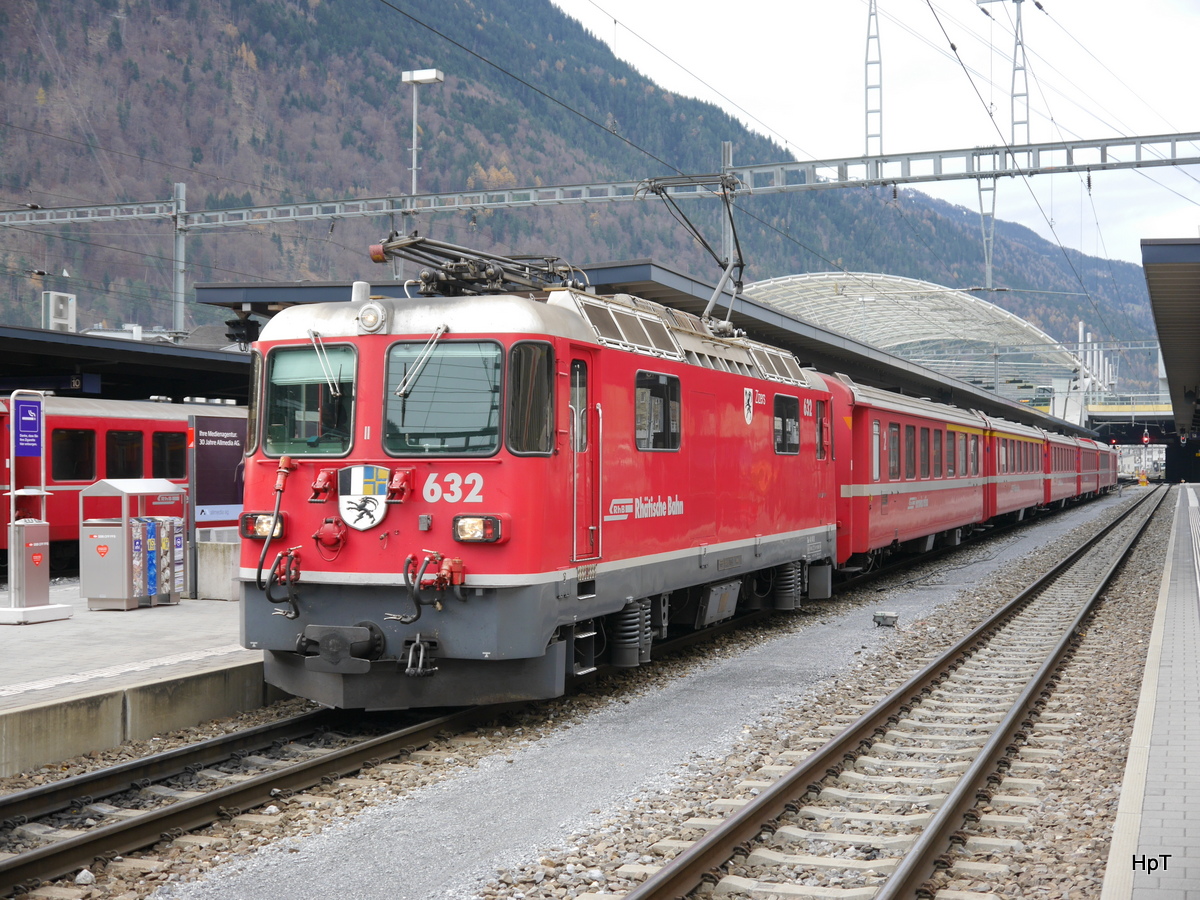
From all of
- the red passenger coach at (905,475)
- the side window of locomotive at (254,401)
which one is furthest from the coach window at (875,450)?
the side window of locomotive at (254,401)

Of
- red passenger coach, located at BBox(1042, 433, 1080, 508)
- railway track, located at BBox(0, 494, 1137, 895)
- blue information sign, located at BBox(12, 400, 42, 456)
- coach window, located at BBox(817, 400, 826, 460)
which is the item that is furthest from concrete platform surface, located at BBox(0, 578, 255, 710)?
red passenger coach, located at BBox(1042, 433, 1080, 508)

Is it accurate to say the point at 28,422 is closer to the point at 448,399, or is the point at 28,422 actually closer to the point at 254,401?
the point at 254,401

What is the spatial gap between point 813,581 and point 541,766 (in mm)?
8138

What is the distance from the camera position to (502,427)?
7.92 metres

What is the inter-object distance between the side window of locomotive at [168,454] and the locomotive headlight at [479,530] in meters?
13.7

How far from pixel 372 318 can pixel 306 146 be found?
9546 cm

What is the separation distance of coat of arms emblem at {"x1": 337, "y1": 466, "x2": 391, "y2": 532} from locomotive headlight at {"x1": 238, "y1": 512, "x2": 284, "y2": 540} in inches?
20.4

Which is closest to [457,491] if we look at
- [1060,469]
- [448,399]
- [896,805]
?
[448,399]

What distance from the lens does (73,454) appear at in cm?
1842

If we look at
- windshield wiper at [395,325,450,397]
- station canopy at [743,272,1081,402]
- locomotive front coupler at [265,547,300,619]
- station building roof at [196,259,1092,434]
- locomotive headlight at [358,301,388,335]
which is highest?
station canopy at [743,272,1081,402]

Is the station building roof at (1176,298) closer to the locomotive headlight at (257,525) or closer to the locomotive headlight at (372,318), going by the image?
the locomotive headlight at (372,318)

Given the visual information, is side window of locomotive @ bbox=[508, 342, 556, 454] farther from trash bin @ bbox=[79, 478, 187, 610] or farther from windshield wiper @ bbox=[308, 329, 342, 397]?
trash bin @ bbox=[79, 478, 187, 610]

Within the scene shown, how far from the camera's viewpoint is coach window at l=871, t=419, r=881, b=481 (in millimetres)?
17312

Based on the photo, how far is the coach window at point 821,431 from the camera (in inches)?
578
